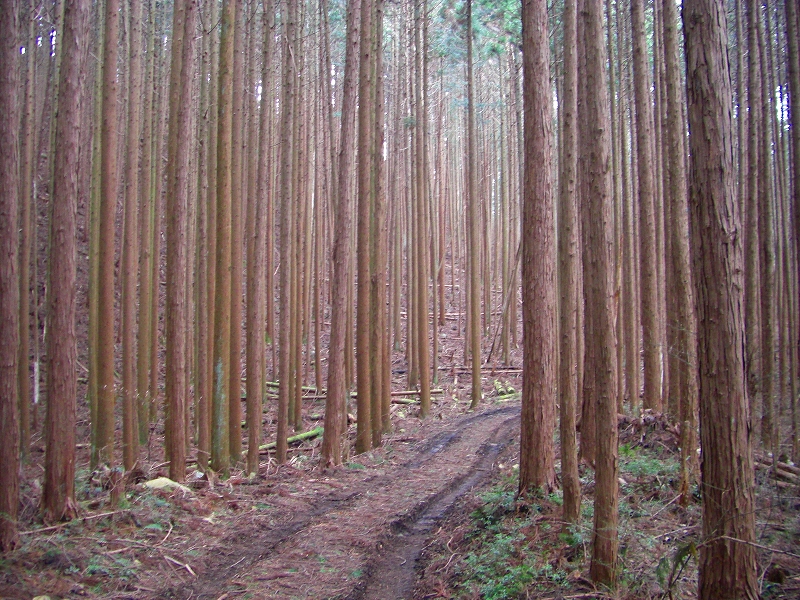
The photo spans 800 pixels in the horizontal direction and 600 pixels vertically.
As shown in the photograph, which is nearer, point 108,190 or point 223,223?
point 108,190

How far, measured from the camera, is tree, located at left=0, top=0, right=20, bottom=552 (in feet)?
18.0

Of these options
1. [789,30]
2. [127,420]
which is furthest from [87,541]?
[789,30]

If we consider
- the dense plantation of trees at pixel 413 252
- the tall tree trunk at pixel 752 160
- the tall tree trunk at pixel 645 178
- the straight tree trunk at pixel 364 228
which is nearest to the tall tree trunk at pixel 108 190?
the dense plantation of trees at pixel 413 252

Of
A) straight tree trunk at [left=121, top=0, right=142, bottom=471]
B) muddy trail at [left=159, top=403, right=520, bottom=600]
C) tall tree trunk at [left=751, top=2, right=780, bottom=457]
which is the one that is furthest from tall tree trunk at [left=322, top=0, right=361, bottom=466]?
tall tree trunk at [left=751, top=2, right=780, bottom=457]

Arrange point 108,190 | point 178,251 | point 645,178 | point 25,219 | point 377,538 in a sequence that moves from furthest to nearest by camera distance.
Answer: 1. point 25,219
2. point 645,178
3. point 178,251
4. point 108,190
5. point 377,538

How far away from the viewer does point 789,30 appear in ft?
27.8

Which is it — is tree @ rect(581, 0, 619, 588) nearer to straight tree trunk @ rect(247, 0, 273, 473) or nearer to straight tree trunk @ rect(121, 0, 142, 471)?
straight tree trunk @ rect(247, 0, 273, 473)

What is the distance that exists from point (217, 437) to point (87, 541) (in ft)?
10.5

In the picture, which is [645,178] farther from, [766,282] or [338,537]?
[338,537]

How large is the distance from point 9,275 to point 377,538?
458cm

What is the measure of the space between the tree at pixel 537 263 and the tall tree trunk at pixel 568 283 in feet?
0.49

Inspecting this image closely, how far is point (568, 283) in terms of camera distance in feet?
21.2

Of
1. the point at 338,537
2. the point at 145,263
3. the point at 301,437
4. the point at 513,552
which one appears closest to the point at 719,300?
the point at 513,552

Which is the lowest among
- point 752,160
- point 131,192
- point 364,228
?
point 364,228
